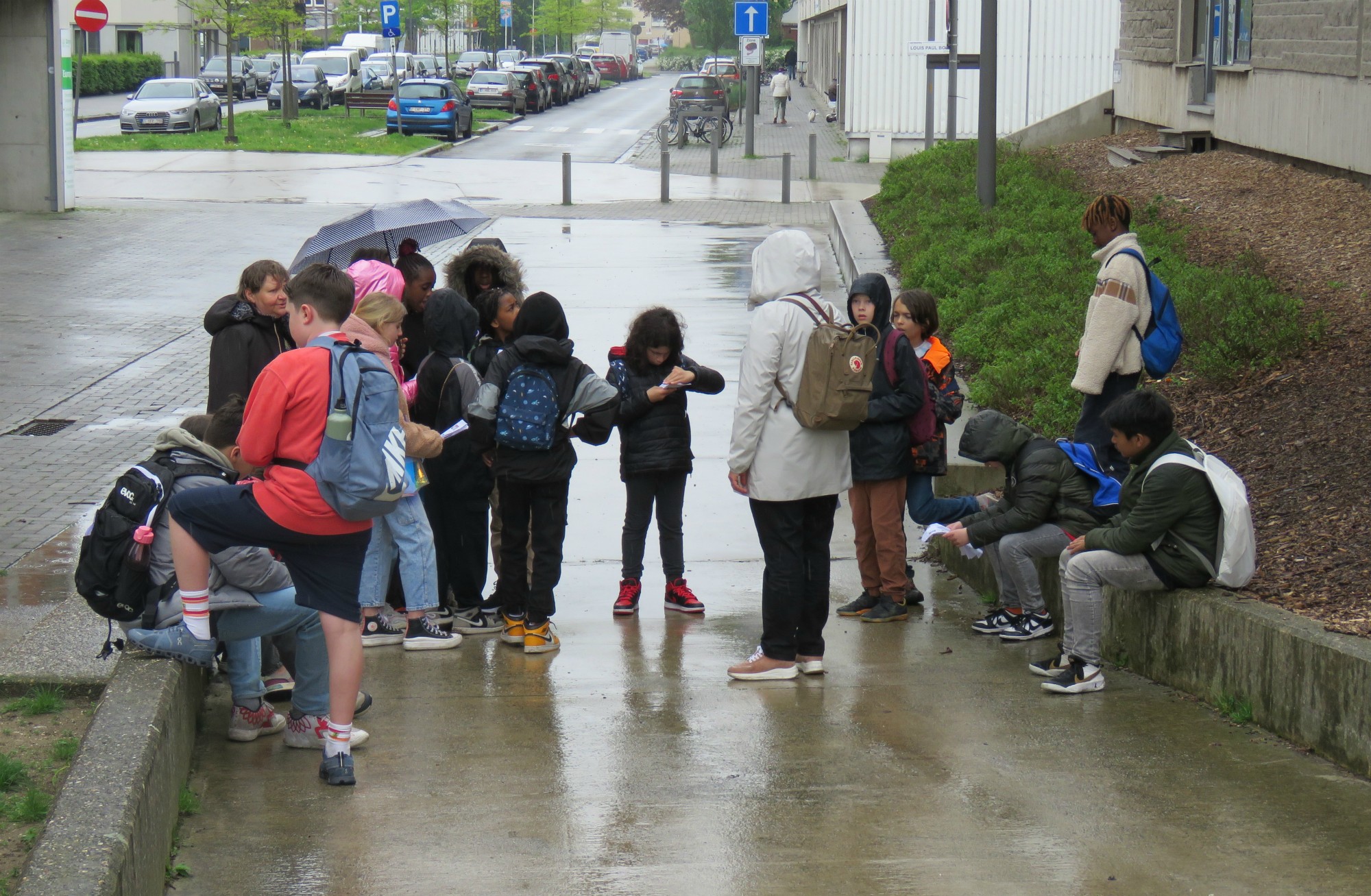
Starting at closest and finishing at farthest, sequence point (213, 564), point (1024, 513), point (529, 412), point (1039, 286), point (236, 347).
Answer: point (213, 564)
point (529, 412)
point (236, 347)
point (1024, 513)
point (1039, 286)

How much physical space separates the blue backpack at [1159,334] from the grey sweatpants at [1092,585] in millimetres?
1215

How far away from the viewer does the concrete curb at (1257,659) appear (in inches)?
181

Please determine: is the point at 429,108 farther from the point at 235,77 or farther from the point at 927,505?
the point at 927,505

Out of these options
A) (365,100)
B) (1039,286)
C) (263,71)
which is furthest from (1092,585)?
(263,71)

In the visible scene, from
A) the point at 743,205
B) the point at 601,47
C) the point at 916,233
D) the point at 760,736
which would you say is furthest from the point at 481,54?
the point at 760,736

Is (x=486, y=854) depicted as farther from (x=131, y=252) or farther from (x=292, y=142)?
(x=292, y=142)

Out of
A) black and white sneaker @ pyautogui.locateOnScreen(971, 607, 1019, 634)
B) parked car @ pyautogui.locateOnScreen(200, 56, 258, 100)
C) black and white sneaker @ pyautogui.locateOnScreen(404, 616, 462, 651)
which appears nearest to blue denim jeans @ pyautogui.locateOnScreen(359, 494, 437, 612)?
black and white sneaker @ pyautogui.locateOnScreen(404, 616, 462, 651)

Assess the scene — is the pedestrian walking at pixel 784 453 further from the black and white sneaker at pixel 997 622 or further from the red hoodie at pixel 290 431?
the red hoodie at pixel 290 431

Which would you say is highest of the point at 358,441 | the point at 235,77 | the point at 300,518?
the point at 235,77

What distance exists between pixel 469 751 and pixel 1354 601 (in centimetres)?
302

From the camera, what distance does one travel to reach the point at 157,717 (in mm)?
4156

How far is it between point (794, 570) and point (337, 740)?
187cm

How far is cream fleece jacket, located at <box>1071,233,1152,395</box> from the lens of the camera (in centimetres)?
630

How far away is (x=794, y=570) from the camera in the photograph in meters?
5.63
